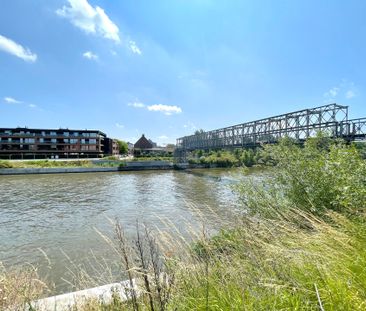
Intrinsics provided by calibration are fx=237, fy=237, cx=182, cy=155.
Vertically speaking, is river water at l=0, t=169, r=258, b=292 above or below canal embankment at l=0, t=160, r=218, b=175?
below

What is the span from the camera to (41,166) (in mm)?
45281

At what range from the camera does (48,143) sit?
78250 mm

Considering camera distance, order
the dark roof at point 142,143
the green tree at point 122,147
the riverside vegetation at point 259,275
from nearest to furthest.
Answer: the riverside vegetation at point 259,275
the dark roof at point 142,143
the green tree at point 122,147

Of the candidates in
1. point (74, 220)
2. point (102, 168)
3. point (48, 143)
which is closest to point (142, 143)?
point (48, 143)

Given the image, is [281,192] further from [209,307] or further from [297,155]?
[209,307]

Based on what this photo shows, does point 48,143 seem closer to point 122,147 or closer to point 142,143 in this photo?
point 142,143

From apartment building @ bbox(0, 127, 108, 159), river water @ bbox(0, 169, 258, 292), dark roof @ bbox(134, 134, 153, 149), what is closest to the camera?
river water @ bbox(0, 169, 258, 292)

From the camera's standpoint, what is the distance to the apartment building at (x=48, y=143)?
74625 millimetres

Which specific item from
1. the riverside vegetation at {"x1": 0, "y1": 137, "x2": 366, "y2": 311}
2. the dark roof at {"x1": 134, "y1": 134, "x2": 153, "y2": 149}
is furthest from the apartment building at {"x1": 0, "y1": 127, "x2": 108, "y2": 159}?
the riverside vegetation at {"x1": 0, "y1": 137, "x2": 366, "y2": 311}

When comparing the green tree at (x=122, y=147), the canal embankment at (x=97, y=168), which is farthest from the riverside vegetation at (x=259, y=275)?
the green tree at (x=122, y=147)

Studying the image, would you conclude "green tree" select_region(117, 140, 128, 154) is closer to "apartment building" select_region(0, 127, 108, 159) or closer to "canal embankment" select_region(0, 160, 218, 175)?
"apartment building" select_region(0, 127, 108, 159)

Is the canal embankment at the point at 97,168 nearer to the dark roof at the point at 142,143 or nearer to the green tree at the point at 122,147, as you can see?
the dark roof at the point at 142,143

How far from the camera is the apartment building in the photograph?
74.6m

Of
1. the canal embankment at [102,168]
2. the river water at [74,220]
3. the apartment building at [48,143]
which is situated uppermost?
the apartment building at [48,143]
